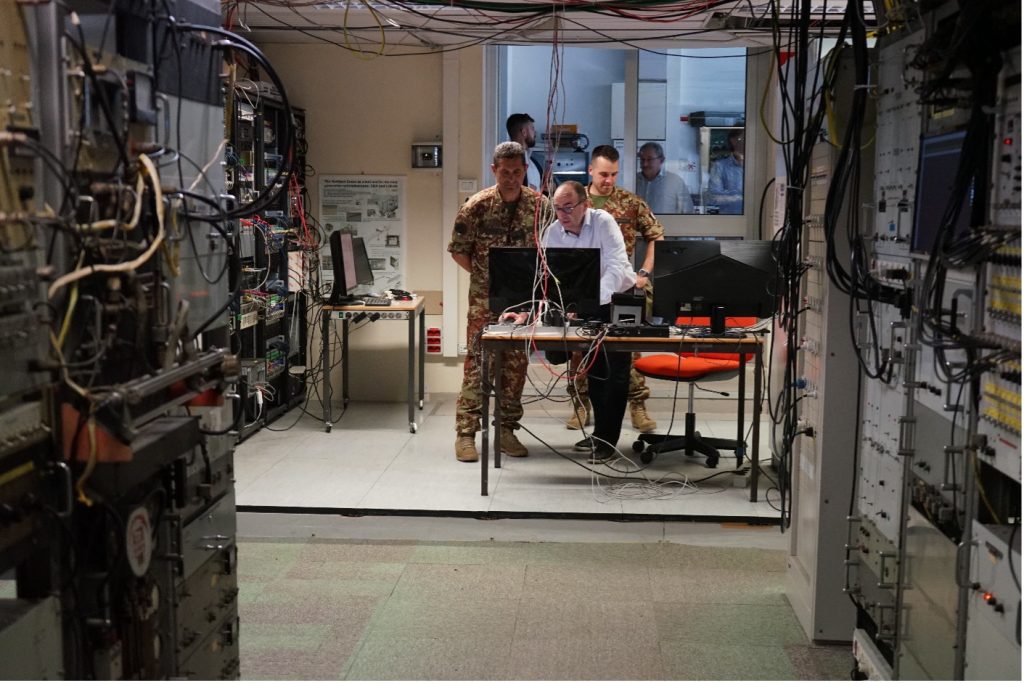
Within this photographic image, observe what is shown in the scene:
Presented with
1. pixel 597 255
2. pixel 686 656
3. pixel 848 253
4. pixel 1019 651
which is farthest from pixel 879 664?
pixel 597 255

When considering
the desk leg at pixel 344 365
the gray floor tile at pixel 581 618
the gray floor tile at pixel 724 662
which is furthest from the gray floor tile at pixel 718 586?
the desk leg at pixel 344 365

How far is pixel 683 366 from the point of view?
5.30 metres

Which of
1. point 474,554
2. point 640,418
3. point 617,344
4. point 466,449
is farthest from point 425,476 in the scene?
point 640,418

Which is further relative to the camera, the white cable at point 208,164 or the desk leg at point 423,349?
the desk leg at point 423,349

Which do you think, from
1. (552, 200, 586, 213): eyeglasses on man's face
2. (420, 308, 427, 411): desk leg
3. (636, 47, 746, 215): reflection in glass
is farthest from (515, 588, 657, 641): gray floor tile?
(636, 47, 746, 215): reflection in glass

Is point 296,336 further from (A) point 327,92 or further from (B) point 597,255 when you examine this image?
(B) point 597,255

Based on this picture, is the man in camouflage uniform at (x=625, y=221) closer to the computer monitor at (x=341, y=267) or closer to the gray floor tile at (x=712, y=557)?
the computer monitor at (x=341, y=267)

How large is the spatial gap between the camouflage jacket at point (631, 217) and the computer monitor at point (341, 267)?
153 centimetres

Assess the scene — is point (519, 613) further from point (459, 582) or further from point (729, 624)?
point (729, 624)

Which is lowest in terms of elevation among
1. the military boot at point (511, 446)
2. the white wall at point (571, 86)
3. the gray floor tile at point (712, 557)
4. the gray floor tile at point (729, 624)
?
the gray floor tile at point (729, 624)

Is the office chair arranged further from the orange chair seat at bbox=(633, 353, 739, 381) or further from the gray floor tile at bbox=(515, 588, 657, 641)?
the gray floor tile at bbox=(515, 588, 657, 641)

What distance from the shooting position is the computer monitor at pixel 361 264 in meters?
6.22

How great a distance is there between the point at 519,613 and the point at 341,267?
2.95 m

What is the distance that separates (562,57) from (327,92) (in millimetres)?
1569
